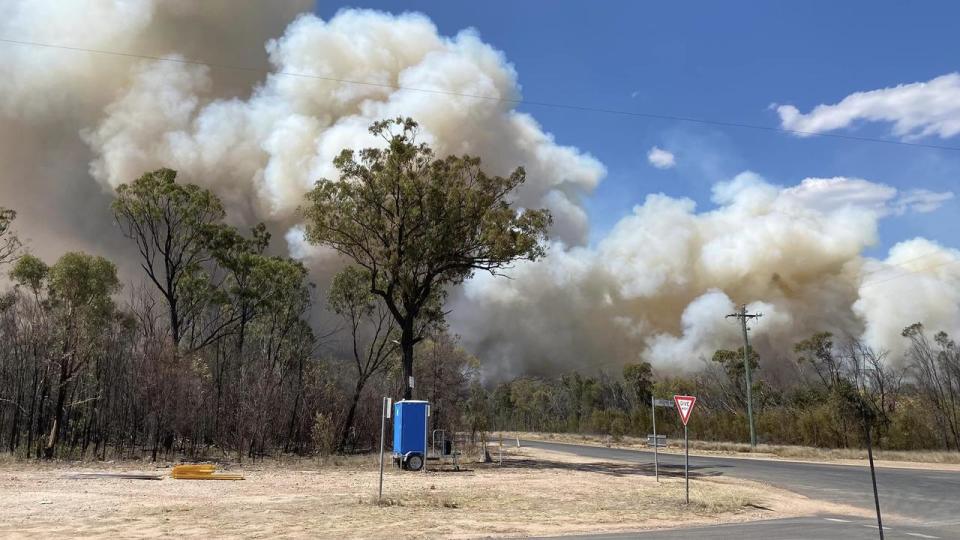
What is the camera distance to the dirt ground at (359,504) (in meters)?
11.8

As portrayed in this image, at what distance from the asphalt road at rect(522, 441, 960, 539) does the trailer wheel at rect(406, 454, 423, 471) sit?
35.0 ft

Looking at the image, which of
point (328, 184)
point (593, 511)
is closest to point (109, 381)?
point (328, 184)

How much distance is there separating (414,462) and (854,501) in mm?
15813

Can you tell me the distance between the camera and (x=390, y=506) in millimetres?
15039

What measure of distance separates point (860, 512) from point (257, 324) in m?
41.1

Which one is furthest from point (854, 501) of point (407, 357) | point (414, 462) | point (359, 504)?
point (407, 357)

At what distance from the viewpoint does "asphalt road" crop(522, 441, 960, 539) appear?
12.2 m

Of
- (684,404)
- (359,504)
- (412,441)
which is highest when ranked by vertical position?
(684,404)

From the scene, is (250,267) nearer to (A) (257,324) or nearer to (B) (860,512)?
(A) (257,324)

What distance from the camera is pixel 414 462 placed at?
26375 mm

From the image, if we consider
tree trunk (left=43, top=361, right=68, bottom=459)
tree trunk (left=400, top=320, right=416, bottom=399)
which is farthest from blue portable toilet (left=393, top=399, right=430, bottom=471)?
tree trunk (left=43, top=361, right=68, bottom=459)

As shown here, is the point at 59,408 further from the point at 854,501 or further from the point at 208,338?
the point at 854,501

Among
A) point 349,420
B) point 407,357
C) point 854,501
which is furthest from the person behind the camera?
point 349,420

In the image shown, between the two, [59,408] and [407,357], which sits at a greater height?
[407,357]
